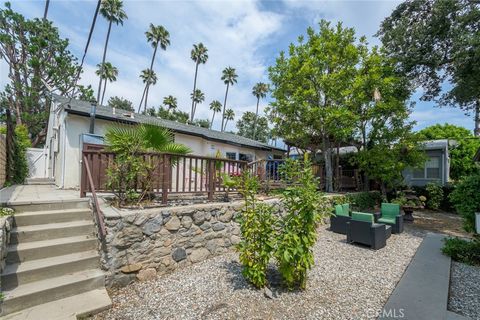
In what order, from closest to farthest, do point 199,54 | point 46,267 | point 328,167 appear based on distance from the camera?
point 46,267 < point 328,167 < point 199,54

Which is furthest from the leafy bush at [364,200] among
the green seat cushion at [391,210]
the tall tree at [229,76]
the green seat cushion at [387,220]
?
the tall tree at [229,76]

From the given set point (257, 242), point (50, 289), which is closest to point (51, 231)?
point (50, 289)

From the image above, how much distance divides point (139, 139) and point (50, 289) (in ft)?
9.68

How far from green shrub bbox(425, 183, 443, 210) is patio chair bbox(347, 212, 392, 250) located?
369 inches

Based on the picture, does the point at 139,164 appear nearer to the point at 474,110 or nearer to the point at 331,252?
the point at 331,252

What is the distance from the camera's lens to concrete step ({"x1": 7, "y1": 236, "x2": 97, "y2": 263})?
10.9 ft

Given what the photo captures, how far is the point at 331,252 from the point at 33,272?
19.2ft

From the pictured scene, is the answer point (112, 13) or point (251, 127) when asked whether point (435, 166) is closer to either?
point (112, 13)

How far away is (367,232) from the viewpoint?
236 inches

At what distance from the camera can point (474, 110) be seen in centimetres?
1073

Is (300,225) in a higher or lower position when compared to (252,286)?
higher

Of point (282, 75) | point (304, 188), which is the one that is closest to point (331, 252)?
point (304, 188)

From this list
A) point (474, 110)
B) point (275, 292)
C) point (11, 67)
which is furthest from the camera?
point (11, 67)

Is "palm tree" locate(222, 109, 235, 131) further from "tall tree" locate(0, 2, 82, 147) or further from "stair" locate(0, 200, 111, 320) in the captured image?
"stair" locate(0, 200, 111, 320)
